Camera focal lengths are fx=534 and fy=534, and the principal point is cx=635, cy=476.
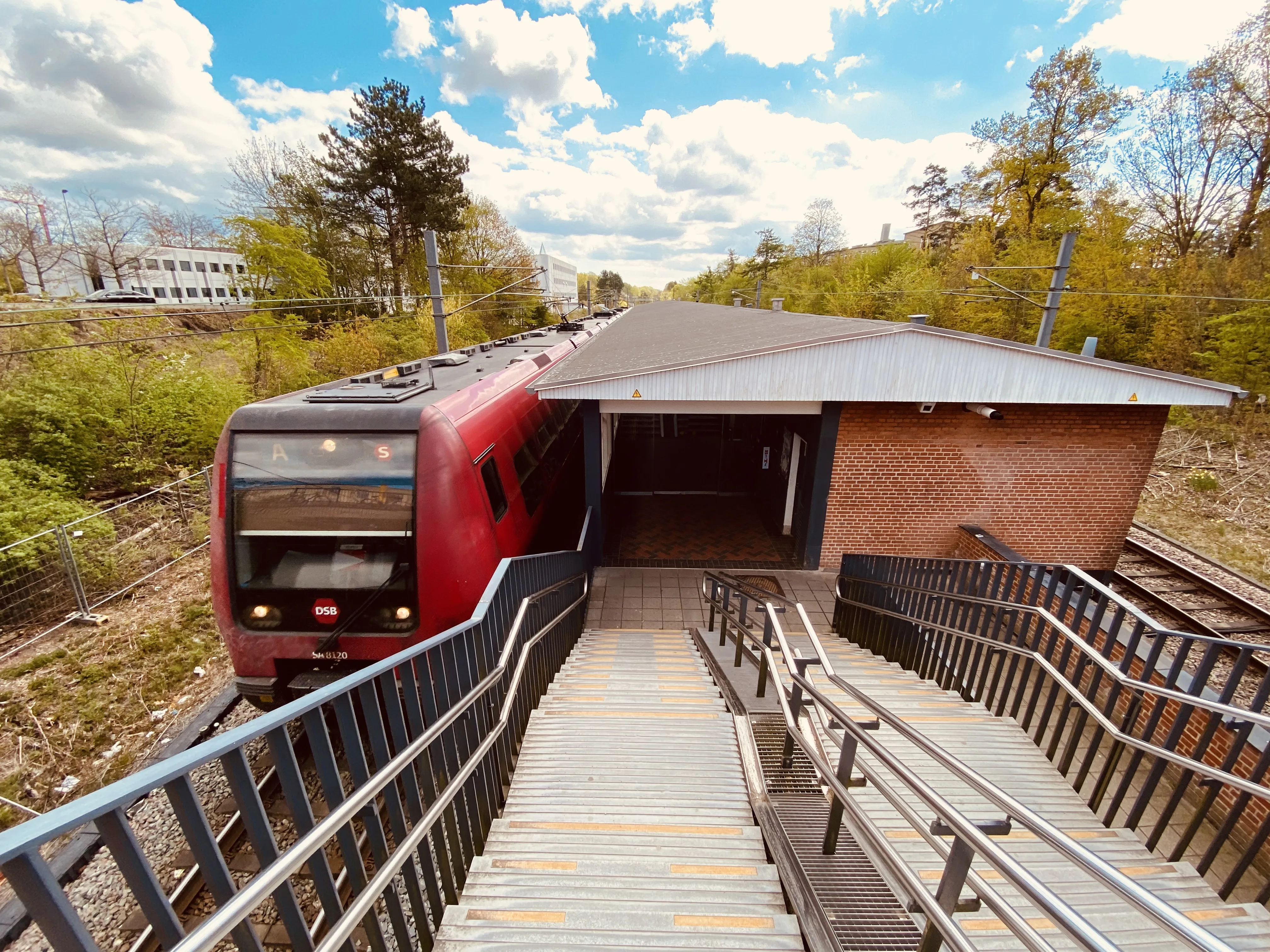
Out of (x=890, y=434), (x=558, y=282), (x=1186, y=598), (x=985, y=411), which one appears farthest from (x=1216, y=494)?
(x=558, y=282)

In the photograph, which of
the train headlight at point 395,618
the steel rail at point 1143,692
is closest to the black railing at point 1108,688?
the steel rail at point 1143,692

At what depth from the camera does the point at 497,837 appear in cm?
278

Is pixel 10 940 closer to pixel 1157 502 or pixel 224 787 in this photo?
pixel 224 787

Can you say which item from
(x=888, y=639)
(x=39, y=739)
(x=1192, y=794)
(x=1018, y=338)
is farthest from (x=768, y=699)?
(x=1018, y=338)

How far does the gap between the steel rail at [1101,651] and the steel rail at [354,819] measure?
11.2ft

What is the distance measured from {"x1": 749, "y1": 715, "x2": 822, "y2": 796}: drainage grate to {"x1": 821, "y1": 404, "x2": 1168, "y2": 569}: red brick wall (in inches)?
191

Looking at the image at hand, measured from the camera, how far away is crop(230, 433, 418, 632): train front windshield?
13.9 feet

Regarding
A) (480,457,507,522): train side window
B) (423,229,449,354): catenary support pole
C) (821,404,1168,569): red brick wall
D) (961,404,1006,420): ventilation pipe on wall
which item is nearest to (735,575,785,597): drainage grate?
(821,404,1168,569): red brick wall

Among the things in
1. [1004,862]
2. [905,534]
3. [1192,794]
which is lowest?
[1192,794]

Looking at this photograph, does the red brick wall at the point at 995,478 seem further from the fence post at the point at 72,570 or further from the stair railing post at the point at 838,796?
the fence post at the point at 72,570

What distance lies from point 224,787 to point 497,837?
12.0 feet

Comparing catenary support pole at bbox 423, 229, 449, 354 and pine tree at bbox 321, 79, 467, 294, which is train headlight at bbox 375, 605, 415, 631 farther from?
pine tree at bbox 321, 79, 467, 294

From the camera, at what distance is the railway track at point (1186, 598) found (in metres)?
6.91

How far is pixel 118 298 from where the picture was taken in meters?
27.8
